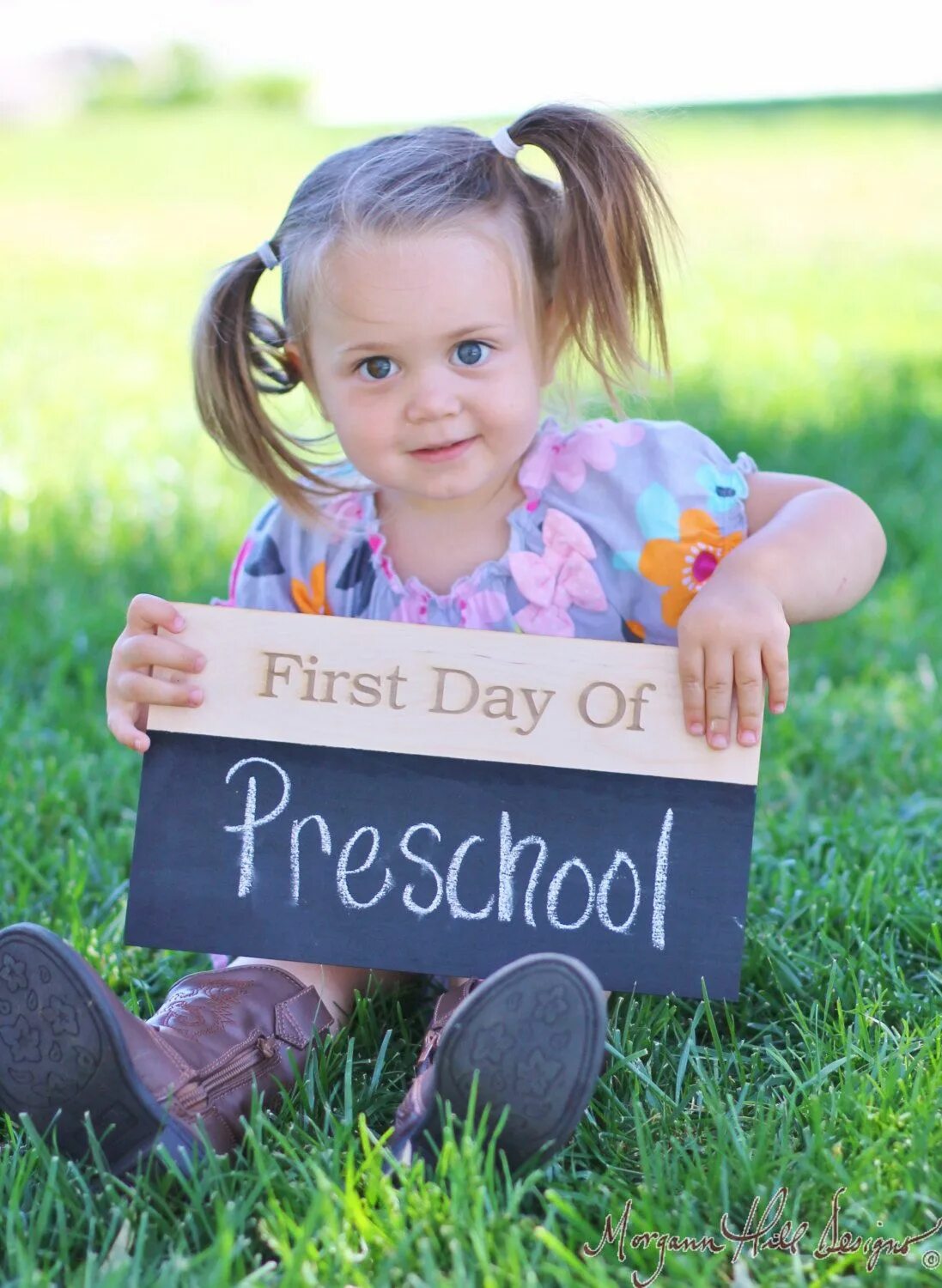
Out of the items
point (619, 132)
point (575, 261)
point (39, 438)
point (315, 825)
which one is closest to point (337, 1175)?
point (315, 825)

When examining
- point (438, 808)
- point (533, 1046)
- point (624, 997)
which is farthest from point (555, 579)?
point (533, 1046)

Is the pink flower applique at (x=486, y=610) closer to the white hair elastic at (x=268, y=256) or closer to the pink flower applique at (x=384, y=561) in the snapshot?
the pink flower applique at (x=384, y=561)

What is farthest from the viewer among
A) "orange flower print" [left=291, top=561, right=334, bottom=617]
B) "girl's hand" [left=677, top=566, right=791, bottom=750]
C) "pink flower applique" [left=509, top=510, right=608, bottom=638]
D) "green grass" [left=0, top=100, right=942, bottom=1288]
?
"orange flower print" [left=291, top=561, right=334, bottom=617]

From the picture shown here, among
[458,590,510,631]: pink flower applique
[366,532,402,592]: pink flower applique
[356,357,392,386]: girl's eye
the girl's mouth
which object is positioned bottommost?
[458,590,510,631]: pink flower applique

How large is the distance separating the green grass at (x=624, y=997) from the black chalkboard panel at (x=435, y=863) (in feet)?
0.38

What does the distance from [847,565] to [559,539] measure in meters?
0.40

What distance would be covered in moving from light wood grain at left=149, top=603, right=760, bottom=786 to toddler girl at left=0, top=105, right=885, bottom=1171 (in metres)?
0.03

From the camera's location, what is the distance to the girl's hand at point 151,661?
1761 millimetres

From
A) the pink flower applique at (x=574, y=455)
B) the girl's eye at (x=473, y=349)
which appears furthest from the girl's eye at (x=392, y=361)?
the pink flower applique at (x=574, y=455)

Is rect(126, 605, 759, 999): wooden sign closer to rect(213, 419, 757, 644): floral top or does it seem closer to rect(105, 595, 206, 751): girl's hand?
rect(105, 595, 206, 751): girl's hand

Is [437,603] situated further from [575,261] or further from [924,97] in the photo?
[924,97]

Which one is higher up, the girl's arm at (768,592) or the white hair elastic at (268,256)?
the white hair elastic at (268,256)

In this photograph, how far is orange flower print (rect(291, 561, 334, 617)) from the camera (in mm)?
2166

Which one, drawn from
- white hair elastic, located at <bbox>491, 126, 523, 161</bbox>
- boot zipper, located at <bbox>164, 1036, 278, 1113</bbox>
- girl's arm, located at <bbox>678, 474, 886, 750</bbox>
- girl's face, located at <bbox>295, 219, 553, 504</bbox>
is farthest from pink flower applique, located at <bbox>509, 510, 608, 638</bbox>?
boot zipper, located at <bbox>164, 1036, 278, 1113</bbox>
